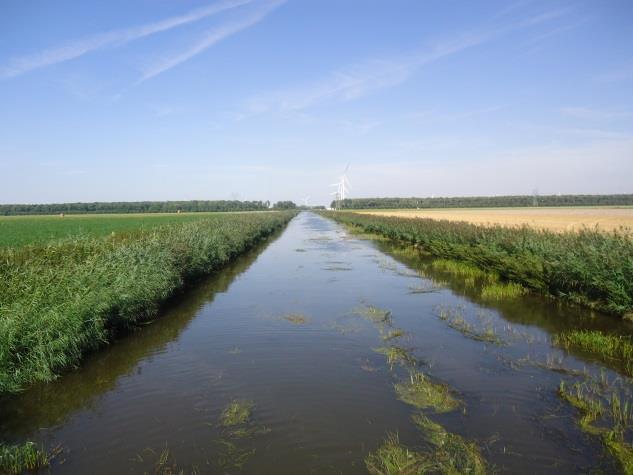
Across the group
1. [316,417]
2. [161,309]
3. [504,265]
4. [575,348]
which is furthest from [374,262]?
[316,417]

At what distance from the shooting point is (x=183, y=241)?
17234mm

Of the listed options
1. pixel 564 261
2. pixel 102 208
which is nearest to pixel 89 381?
pixel 564 261

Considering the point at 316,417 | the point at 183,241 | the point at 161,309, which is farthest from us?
the point at 183,241

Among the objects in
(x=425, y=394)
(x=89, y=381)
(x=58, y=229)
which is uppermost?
(x=58, y=229)

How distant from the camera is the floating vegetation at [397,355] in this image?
769 cm

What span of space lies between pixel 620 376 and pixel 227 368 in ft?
20.8

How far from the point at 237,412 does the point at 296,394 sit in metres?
0.97

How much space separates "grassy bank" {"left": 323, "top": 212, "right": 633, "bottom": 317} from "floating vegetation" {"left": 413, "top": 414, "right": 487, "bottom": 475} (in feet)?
23.0

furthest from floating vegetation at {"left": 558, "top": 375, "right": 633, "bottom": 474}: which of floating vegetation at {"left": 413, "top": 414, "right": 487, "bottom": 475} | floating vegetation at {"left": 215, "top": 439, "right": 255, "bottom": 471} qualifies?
floating vegetation at {"left": 215, "top": 439, "right": 255, "bottom": 471}

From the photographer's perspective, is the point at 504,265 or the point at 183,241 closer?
the point at 504,265

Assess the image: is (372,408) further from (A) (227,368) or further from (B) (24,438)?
(B) (24,438)

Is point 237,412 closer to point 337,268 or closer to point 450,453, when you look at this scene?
point 450,453

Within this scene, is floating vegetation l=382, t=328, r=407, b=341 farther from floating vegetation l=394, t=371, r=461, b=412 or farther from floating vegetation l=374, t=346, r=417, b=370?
floating vegetation l=394, t=371, r=461, b=412

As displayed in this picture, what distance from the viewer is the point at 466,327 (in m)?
10.0
